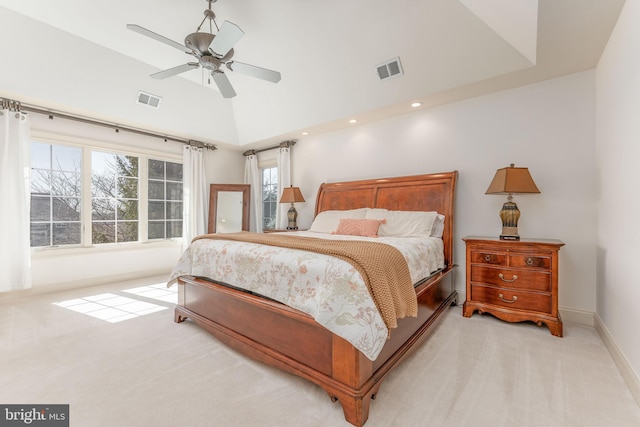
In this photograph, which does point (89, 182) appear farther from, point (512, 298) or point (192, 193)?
point (512, 298)

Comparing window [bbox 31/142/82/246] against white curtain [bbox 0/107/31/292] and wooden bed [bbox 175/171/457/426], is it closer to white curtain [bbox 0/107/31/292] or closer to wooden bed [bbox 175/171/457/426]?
white curtain [bbox 0/107/31/292]

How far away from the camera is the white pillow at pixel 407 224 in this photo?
321 centimetres

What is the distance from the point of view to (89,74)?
3.50 m

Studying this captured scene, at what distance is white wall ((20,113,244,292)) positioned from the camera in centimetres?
384

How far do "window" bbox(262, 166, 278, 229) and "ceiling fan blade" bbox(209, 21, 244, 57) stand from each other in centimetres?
334

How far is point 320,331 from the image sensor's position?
1655 millimetres

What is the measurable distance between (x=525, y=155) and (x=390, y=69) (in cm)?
179

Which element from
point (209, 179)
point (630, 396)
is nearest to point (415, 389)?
point (630, 396)

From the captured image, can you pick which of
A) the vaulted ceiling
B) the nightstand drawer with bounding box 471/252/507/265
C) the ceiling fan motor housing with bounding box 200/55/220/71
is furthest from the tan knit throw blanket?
the vaulted ceiling

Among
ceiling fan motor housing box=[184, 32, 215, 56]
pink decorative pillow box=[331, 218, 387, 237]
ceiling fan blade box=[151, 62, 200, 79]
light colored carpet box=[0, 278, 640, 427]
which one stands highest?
ceiling fan motor housing box=[184, 32, 215, 56]

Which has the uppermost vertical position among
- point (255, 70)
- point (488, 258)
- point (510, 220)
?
point (255, 70)

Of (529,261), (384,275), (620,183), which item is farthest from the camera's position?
(529,261)

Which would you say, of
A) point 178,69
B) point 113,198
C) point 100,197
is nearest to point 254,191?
point 113,198

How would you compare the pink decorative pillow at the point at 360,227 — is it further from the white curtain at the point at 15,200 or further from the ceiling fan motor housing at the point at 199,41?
the white curtain at the point at 15,200
